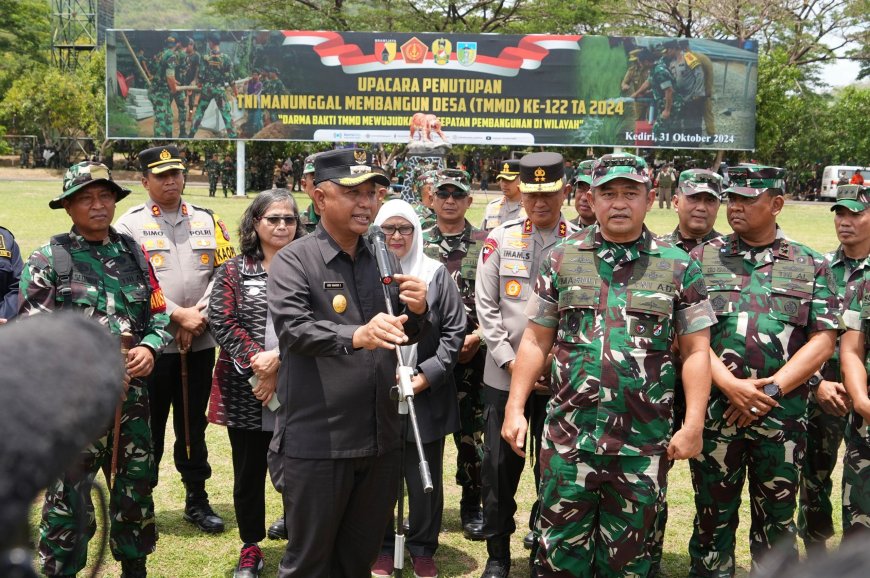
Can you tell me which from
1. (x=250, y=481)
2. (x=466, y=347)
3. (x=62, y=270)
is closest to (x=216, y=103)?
(x=466, y=347)

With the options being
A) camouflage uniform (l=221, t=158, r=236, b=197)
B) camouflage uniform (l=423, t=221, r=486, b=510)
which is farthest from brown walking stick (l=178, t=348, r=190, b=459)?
camouflage uniform (l=221, t=158, r=236, b=197)

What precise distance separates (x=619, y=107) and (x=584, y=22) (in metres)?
15.7

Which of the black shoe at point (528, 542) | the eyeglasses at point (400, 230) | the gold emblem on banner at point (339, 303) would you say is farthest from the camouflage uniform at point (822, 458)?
the gold emblem on banner at point (339, 303)

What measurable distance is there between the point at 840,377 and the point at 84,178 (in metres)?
4.11

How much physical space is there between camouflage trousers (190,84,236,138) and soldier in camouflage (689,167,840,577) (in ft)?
88.4

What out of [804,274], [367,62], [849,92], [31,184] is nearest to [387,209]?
[804,274]

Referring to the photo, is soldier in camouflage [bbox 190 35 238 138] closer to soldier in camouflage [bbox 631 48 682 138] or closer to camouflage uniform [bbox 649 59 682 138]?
soldier in camouflage [bbox 631 48 682 138]

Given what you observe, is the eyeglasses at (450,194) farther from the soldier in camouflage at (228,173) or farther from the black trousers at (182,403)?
the soldier in camouflage at (228,173)

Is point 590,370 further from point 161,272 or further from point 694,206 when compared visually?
point 161,272

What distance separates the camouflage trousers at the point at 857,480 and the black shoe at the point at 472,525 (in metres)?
2.03

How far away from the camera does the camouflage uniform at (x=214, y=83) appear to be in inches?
1153

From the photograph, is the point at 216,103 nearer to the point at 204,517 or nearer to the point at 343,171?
the point at 204,517

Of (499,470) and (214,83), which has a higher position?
(214,83)

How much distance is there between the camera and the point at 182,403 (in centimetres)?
571
